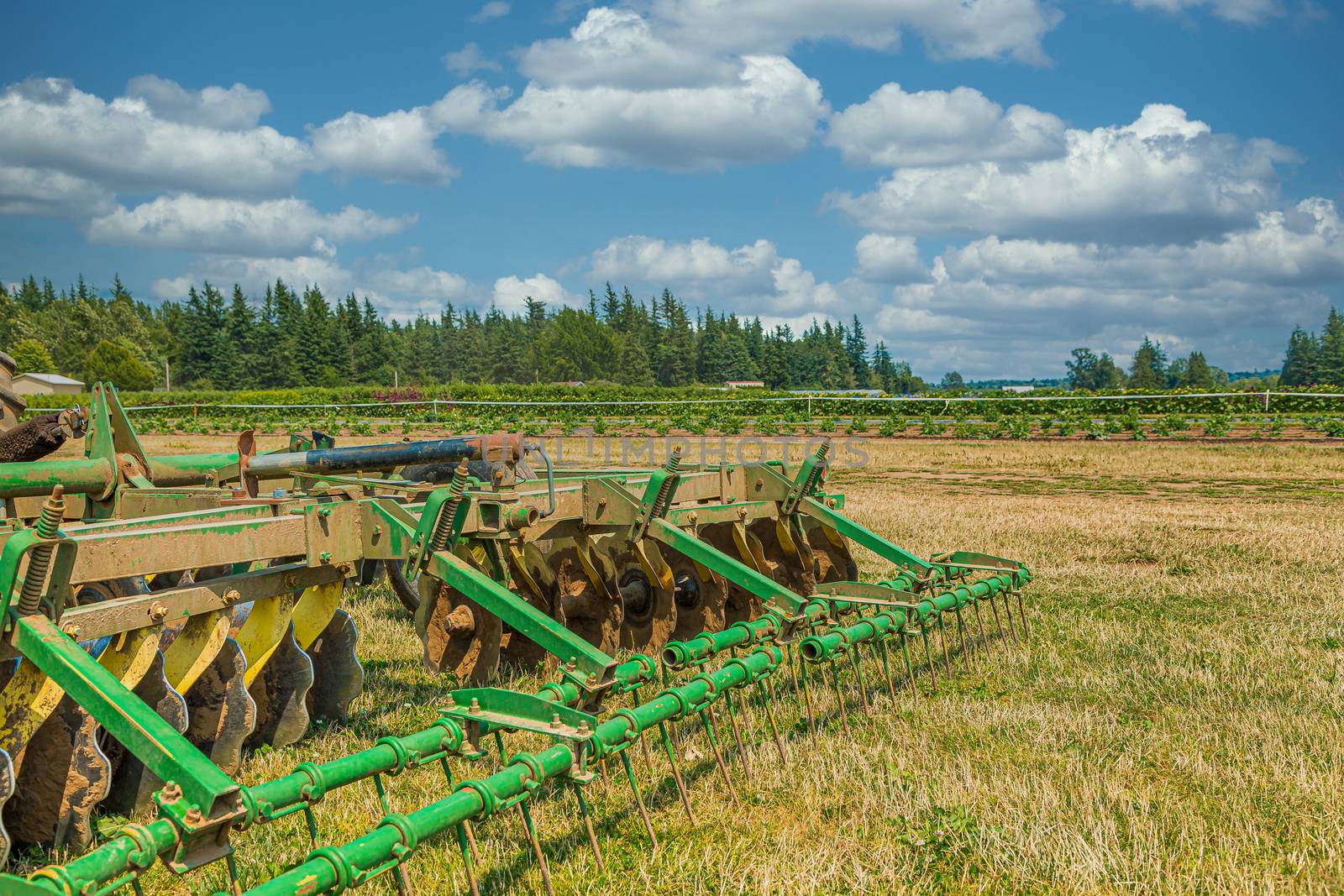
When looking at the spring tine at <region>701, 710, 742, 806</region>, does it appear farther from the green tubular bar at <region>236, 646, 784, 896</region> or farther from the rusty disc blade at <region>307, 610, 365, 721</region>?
the rusty disc blade at <region>307, 610, 365, 721</region>

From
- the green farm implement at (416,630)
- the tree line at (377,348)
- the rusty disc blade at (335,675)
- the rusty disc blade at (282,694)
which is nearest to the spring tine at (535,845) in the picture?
the green farm implement at (416,630)

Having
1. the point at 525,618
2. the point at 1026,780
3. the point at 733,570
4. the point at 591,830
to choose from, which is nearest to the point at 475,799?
the point at 591,830

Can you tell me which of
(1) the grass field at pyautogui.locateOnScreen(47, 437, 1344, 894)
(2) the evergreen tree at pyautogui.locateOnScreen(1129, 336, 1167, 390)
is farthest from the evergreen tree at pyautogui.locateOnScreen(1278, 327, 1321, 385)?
(1) the grass field at pyautogui.locateOnScreen(47, 437, 1344, 894)

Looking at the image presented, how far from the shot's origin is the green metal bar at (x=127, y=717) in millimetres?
2543

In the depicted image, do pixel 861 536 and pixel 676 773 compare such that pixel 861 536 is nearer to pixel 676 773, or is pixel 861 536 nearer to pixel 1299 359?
pixel 676 773

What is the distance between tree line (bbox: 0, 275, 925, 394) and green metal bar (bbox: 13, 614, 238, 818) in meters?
70.9

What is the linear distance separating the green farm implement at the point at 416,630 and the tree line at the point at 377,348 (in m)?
68.0

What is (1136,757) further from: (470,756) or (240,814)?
(240,814)

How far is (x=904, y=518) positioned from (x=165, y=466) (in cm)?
766

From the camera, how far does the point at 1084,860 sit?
10.5ft

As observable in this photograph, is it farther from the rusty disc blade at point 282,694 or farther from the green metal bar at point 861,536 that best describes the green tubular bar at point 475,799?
the green metal bar at point 861,536

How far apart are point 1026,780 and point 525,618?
77.2 inches

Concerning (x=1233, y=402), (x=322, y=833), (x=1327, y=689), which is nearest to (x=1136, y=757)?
(x=1327, y=689)

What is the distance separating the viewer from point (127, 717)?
111 inches
